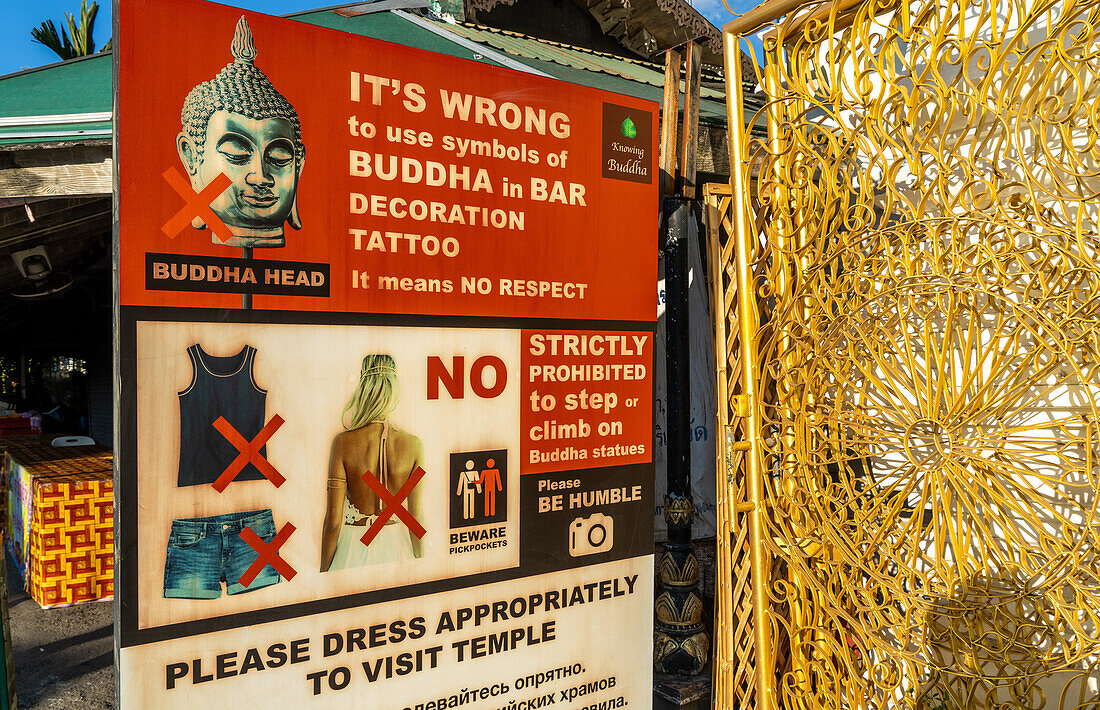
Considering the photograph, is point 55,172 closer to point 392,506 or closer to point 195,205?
point 195,205

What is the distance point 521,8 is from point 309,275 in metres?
5.05

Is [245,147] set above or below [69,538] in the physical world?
above

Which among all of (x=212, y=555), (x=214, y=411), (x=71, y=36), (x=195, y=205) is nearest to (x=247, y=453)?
(x=214, y=411)

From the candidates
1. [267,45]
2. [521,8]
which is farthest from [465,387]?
[521,8]

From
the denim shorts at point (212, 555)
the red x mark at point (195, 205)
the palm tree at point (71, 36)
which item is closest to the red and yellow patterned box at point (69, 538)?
the denim shorts at point (212, 555)

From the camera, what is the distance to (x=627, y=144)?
2.42 m

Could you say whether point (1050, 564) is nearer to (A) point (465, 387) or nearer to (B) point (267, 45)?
(A) point (465, 387)

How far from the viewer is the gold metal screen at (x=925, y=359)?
6.28 ft

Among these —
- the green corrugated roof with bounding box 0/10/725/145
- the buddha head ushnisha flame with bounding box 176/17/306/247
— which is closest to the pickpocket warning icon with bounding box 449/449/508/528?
the buddha head ushnisha flame with bounding box 176/17/306/247

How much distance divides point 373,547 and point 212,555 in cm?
41

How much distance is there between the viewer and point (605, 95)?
7.80 ft

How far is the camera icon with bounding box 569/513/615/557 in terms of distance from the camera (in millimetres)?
2311

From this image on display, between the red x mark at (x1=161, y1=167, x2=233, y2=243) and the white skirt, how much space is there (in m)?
0.84

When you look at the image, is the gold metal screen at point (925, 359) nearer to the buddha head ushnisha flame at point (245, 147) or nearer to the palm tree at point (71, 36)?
the buddha head ushnisha flame at point (245, 147)
